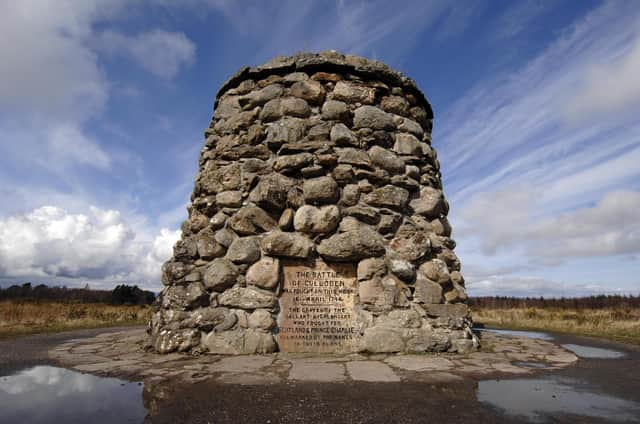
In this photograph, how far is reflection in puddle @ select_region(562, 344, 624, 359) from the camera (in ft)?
16.3

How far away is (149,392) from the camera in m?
2.93

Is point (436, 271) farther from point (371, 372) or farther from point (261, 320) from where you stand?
point (261, 320)

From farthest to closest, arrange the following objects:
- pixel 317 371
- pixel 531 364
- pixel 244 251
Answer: pixel 244 251
pixel 531 364
pixel 317 371

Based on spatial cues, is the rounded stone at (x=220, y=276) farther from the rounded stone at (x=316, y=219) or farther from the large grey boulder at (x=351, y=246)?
the large grey boulder at (x=351, y=246)

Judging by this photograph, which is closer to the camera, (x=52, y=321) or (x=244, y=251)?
(x=244, y=251)

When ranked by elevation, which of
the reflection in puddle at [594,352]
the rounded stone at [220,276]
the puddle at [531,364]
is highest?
the rounded stone at [220,276]

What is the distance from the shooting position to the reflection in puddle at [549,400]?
2.55 metres

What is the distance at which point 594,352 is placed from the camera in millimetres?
5328

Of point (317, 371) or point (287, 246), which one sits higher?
point (287, 246)

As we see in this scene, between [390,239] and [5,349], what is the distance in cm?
533

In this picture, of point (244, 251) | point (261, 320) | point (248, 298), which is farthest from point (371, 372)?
point (244, 251)

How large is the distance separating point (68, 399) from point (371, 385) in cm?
228

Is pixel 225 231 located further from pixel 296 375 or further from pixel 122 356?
pixel 296 375

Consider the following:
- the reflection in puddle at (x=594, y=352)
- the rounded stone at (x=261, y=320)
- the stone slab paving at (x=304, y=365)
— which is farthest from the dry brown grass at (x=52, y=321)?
the reflection in puddle at (x=594, y=352)
